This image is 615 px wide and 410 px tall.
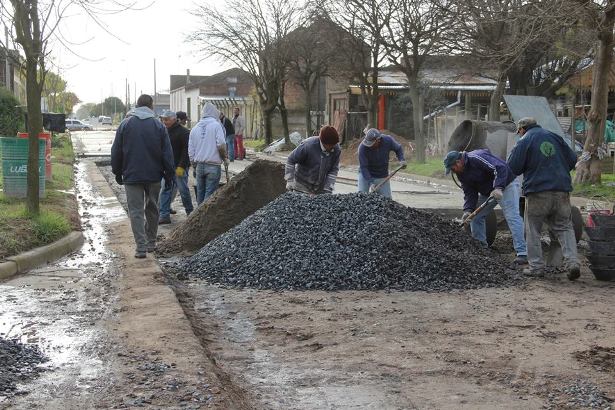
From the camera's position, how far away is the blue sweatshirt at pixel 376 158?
11219 millimetres

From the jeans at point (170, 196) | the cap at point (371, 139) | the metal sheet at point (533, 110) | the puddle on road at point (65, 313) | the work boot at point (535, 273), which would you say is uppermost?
the metal sheet at point (533, 110)

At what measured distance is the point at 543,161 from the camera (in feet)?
28.3

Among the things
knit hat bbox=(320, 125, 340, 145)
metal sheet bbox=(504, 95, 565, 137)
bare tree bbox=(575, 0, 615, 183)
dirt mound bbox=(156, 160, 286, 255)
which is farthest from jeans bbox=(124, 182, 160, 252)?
bare tree bbox=(575, 0, 615, 183)

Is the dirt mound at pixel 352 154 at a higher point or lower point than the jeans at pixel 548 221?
lower

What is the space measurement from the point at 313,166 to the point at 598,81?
10297 millimetres

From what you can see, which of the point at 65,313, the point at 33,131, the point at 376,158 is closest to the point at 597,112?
the point at 376,158

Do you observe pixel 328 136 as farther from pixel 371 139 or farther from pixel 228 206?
pixel 228 206

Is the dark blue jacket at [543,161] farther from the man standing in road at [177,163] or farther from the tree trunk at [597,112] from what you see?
the tree trunk at [597,112]

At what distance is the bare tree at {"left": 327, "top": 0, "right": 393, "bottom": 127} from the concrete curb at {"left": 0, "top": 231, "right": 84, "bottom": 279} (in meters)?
20.4

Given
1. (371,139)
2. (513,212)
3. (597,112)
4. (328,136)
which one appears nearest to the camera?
(513,212)

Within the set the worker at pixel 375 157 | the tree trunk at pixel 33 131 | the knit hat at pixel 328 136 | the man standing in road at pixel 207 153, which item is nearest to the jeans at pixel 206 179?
the man standing in road at pixel 207 153

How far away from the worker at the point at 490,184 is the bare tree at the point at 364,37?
779 inches

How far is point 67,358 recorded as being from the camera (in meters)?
5.22

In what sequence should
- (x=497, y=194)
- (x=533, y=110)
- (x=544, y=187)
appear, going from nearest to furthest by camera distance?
(x=544, y=187), (x=497, y=194), (x=533, y=110)
